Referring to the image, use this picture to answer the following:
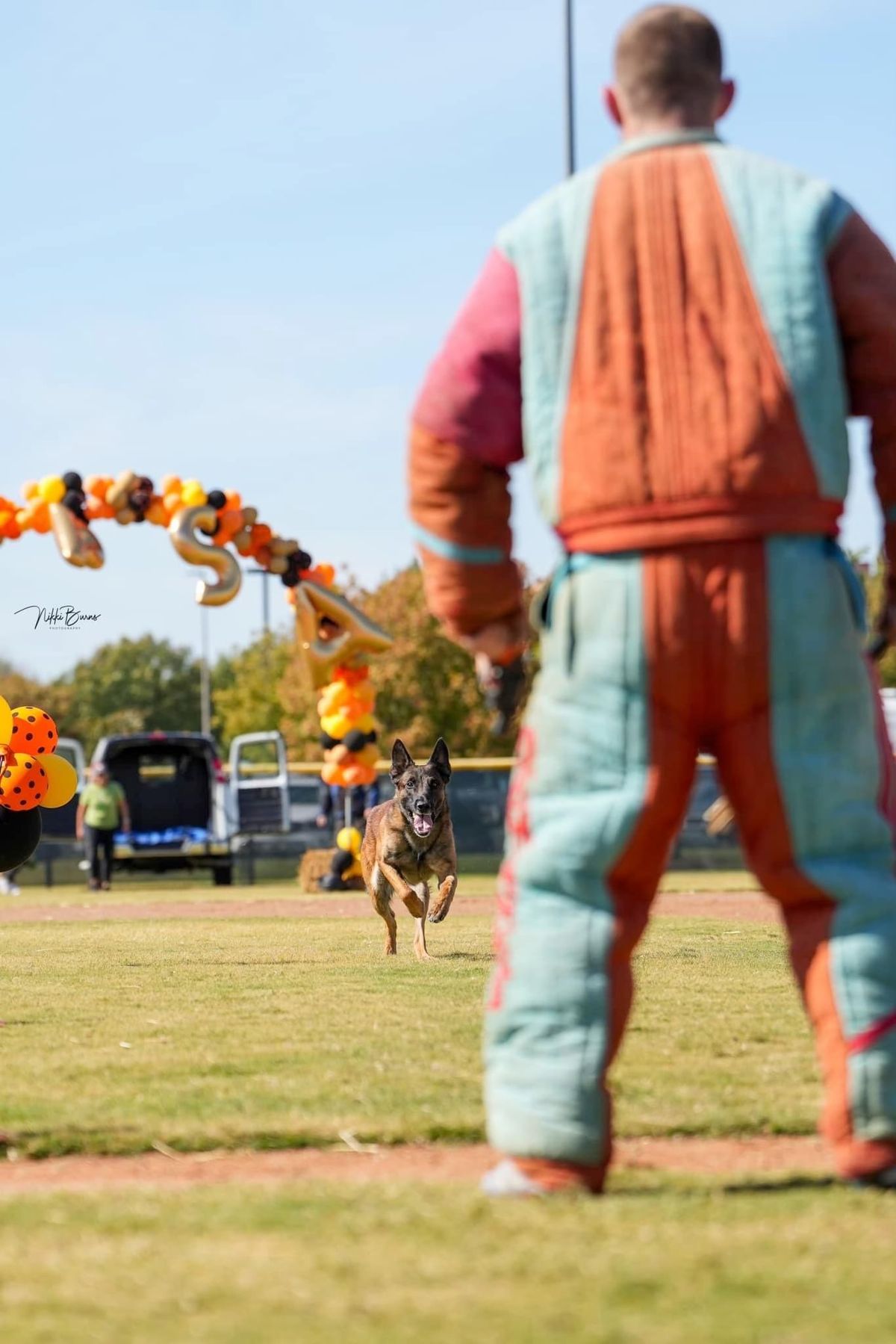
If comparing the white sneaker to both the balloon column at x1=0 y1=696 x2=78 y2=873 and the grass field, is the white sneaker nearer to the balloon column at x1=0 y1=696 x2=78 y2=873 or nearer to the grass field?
the grass field

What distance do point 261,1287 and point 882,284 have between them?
7.71 feet

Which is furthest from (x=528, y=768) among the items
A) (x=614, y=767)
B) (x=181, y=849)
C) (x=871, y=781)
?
(x=181, y=849)

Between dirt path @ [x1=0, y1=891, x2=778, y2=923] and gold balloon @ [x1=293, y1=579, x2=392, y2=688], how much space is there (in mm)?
2764

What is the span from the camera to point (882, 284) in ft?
13.3

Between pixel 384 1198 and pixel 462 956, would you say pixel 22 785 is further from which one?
pixel 384 1198

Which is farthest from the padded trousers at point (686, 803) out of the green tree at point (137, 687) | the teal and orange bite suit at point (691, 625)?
the green tree at point (137, 687)

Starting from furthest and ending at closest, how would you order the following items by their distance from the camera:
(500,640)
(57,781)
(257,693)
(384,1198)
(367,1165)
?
(257,693)
(57,781)
(367,1165)
(500,640)
(384,1198)

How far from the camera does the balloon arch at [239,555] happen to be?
21.1 metres

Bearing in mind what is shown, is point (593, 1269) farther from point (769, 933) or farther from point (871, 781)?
point (769, 933)

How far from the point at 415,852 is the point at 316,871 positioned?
40.3ft

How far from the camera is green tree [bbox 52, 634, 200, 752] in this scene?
95.9 m

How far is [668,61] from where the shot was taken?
13.7 feet

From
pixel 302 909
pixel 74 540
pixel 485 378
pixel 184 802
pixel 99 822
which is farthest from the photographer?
pixel 184 802

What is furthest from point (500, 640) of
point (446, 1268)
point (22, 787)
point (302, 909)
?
point (302, 909)
